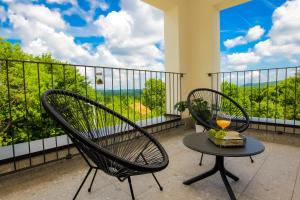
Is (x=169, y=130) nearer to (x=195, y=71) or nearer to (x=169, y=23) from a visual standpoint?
(x=195, y=71)

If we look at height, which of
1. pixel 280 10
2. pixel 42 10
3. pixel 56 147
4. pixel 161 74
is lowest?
pixel 56 147

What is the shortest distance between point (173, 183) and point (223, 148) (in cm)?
56

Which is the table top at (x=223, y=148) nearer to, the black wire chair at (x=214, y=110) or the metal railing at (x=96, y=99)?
the black wire chair at (x=214, y=110)

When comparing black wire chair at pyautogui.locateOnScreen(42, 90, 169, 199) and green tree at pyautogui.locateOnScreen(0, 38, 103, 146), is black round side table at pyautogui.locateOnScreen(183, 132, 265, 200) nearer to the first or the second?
black wire chair at pyautogui.locateOnScreen(42, 90, 169, 199)

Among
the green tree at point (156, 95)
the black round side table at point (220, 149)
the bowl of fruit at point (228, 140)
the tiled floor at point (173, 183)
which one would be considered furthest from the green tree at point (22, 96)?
the bowl of fruit at point (228, 140)

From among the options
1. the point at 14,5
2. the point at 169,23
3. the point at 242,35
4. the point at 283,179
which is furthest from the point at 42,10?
the point at 283,179

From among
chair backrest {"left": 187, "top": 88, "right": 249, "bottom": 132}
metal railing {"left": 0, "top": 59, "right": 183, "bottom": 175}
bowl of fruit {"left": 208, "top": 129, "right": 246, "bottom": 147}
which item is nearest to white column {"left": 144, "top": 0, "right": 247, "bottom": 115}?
metal railing {"left": 0, "top": 59, "right": 183, "bottom": 175}

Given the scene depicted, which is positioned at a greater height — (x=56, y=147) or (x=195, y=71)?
(x=195, y=71)

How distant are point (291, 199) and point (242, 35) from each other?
11371 mm

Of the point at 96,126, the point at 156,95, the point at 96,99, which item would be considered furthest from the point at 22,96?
the point at 96,126

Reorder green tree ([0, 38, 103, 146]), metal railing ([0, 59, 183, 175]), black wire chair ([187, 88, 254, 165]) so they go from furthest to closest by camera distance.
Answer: green tree ([0, 38, 103, 146]), black wire chair ([187, 88, 254, 165]), metal railing ([0, 59, 183, 175])

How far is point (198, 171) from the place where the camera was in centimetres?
181

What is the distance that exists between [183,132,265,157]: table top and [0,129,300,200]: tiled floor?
383 mm

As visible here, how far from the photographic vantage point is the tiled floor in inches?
55.2
